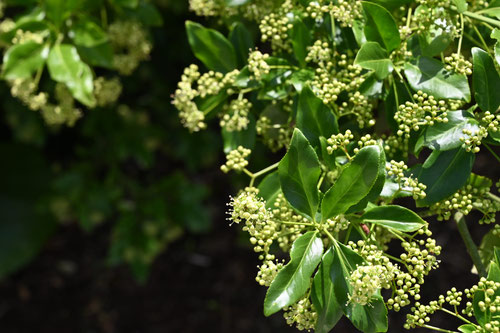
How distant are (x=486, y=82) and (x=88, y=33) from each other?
1.22m

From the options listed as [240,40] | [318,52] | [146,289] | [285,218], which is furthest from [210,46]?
[146,289]

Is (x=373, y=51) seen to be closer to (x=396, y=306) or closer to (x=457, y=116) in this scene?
(x=457, y=116)

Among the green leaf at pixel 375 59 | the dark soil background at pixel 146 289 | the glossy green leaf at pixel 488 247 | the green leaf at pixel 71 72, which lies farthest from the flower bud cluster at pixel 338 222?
the dark soil background at pixel 146 289

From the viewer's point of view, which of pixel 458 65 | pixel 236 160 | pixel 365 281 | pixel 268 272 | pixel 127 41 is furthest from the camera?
pixel 127 41

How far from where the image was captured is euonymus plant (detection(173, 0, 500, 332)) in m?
1.05

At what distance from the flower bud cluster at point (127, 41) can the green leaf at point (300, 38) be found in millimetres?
786

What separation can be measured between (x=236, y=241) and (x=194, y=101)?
2.30 meters

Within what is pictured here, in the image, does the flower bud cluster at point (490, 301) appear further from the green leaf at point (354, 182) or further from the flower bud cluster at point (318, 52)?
the flower bud cluster at point (318, 52)

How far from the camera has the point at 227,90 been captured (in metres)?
1.40

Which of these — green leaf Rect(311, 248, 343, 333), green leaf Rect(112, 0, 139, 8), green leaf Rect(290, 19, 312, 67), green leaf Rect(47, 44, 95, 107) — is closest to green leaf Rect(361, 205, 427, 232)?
green leaf Rect(311, 248, 343, 333)

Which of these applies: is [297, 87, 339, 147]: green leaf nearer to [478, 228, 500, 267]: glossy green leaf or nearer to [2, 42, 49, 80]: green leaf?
[478, 228, 500, 267]: glossy green leaf

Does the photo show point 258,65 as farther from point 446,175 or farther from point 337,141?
point 446,175

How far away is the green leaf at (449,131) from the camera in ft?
3.60

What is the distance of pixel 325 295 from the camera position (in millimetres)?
1061
